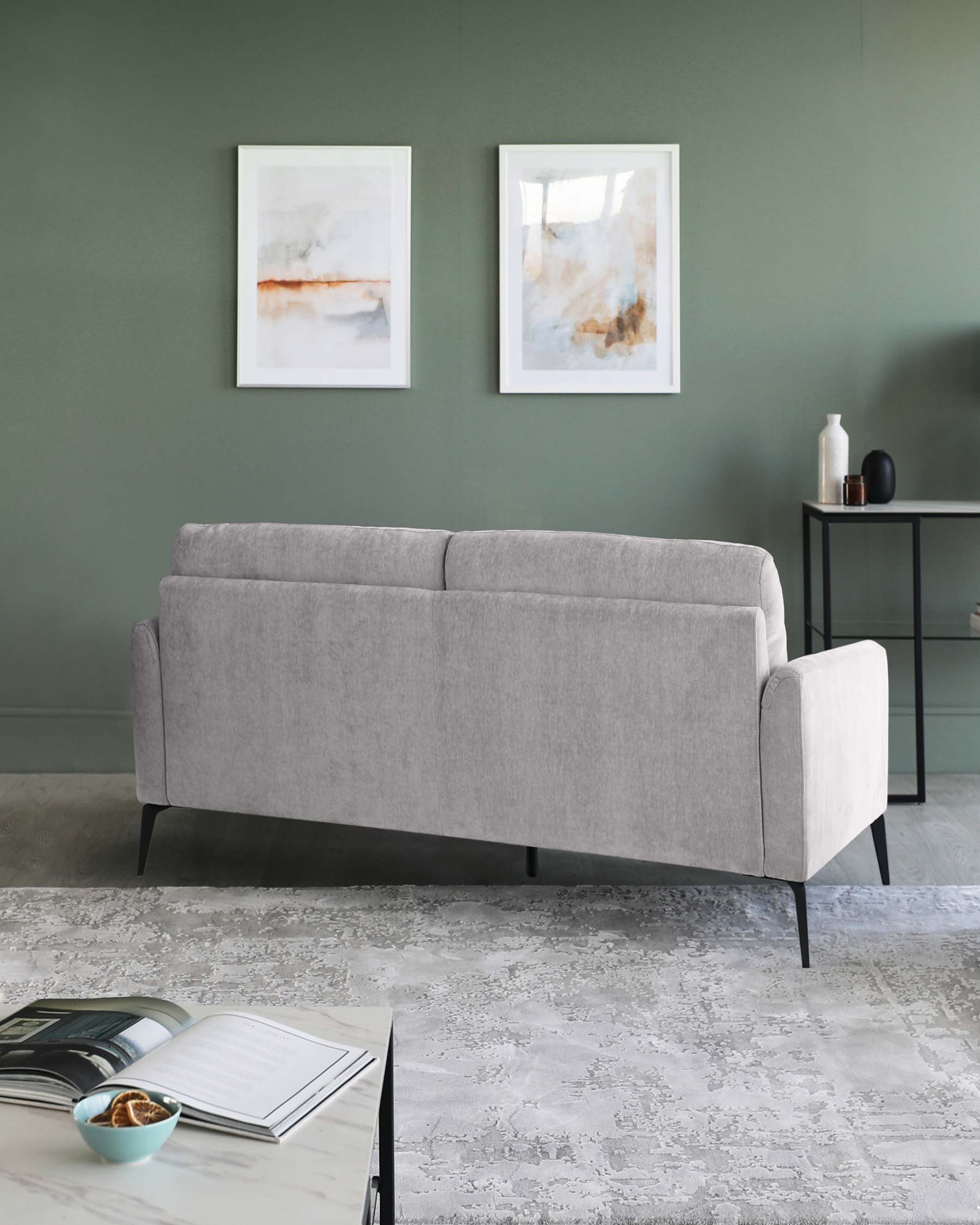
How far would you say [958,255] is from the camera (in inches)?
179

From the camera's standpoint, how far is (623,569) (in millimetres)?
2854

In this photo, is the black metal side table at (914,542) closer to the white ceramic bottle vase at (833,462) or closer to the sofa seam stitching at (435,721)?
the white ceramic bottle vase at (833,462)

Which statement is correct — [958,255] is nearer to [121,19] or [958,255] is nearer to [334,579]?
[334,579]

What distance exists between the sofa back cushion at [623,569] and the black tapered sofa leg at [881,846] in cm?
68

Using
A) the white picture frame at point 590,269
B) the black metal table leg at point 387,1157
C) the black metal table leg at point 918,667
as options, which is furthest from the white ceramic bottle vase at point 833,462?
the black metal table leg at point 387,1157

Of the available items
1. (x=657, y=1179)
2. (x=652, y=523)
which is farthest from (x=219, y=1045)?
(x=652, y=523)

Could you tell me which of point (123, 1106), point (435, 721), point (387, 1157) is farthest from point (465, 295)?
point (123, 1106)

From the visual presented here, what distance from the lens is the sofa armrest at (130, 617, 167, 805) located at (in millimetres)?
3271

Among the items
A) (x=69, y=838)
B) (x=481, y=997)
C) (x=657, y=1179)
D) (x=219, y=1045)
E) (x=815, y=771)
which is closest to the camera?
(x=219, y=1045)

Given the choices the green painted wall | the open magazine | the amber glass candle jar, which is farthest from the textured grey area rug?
the green painted wall

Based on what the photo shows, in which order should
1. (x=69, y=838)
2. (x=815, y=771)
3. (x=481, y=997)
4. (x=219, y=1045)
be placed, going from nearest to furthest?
(x=219, y=1045)
(x=481, y=997)
(x=815, y=771)
(x=69, y=838)

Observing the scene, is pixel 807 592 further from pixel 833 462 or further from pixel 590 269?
pixel 590 269

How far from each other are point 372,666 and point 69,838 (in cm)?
130

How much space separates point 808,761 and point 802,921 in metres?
0.35
